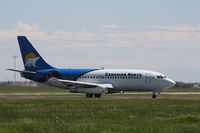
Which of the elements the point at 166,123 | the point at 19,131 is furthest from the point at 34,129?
the point at 166,123

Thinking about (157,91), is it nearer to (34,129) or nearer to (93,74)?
(93,74)

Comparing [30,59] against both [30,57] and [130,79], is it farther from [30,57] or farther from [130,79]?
[130,79]

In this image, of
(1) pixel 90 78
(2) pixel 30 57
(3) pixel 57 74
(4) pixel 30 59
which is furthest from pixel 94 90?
(2) pixel 30 57

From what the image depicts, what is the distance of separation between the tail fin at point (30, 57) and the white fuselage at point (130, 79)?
243 inches

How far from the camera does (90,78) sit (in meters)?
74.6

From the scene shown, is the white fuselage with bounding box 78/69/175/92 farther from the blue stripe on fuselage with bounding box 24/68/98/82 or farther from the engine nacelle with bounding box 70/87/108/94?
the engine nacelle with bounding box 70/87/108/94

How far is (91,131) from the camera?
82.1ft

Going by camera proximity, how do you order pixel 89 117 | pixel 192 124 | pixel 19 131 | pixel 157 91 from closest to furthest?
pixel 19 131, pixel 192 124, pixel 89 117, pixel 157 91

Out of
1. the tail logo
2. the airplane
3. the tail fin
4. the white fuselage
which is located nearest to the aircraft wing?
the airplane

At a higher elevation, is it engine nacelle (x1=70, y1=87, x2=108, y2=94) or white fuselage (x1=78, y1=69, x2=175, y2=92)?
white fuselage (x1=78, y1=69, x2=175, y2=92)

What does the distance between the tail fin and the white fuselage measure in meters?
6.16

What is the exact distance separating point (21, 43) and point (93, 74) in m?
11.4

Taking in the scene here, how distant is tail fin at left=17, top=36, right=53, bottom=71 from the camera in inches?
3022

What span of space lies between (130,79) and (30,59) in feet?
48.2
